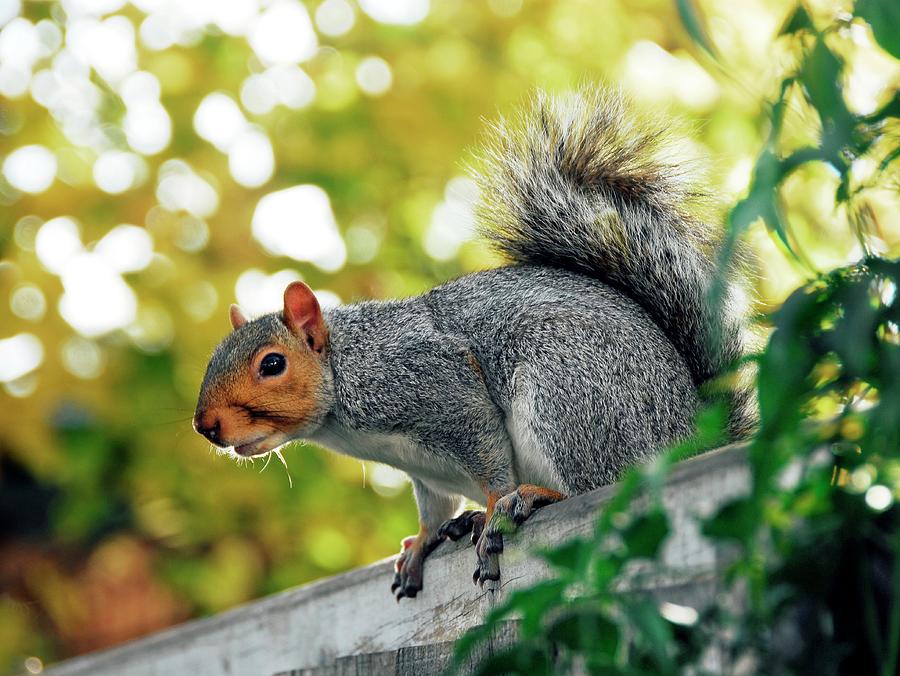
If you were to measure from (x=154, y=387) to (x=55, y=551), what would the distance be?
1396 mm

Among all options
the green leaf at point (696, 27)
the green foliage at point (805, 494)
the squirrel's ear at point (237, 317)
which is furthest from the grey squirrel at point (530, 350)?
the green leaf at point (696, 27)

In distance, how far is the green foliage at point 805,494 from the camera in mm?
659

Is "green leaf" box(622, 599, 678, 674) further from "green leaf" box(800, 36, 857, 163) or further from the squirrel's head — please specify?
the squirrel's head

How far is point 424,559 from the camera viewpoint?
5.13ft

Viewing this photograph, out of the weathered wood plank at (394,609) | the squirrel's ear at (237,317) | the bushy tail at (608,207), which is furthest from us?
the squirrel's ear at (237,317)

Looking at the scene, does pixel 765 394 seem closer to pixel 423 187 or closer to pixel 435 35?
pixel 435 35

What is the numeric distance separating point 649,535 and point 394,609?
89 cm

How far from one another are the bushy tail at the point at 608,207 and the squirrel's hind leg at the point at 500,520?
1.08ft

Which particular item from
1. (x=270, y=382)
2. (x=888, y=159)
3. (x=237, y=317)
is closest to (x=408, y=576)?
(x=270, y=382)

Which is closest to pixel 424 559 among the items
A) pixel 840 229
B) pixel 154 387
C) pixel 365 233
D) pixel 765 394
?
pixel 840 229

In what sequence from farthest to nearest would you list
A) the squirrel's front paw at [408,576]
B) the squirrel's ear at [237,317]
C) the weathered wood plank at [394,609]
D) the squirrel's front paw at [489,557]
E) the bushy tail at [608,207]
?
the squirrel's ear at [237,317]
the bushy tail at [608,207]
the squirrel's front paw at [408,576]
the squirrel's front paw at [489,557]
the weathered wood plank at [394,609]

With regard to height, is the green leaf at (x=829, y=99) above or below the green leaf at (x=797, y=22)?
below

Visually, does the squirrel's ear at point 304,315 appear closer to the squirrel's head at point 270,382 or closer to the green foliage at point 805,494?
the squirrel's head at point 270,382

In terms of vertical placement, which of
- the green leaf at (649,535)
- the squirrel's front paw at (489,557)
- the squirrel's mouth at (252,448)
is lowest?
the green leaf at (649,535)
